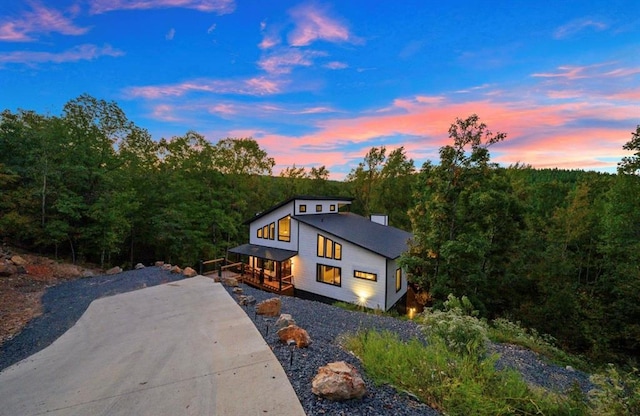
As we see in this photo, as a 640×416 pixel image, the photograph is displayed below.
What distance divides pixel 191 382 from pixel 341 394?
2270 mm

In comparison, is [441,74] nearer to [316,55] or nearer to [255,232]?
[316,55]

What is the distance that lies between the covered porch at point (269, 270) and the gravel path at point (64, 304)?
530 cm

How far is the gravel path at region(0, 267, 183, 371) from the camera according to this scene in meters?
5.54

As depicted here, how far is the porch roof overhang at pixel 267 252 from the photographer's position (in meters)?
15.6

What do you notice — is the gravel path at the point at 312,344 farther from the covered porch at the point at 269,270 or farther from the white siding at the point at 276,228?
the white siding at the point at 276,228

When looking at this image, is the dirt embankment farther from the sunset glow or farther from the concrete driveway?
the sunset glow

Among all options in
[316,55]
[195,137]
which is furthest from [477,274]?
[195,137]

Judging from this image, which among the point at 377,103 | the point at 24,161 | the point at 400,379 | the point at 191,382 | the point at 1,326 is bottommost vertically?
the point at 1,326

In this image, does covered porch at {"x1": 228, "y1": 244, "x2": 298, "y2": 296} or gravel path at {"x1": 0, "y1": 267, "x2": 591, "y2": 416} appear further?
covered porch at {"x1": 228, "y1": 244, "x2": 298, "y2": 296}

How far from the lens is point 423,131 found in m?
17.9

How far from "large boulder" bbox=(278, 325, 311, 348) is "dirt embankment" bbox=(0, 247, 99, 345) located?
21.1 feet

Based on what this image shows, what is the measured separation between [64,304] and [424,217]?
1436 cm

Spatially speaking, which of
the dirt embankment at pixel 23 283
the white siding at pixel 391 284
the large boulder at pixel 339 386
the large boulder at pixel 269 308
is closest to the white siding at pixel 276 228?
the white siding at pixel 391 284

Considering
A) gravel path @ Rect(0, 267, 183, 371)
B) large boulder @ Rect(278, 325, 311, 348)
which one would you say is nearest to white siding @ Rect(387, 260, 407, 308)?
large boulder @ Rect(278, 325, 311, 348)
